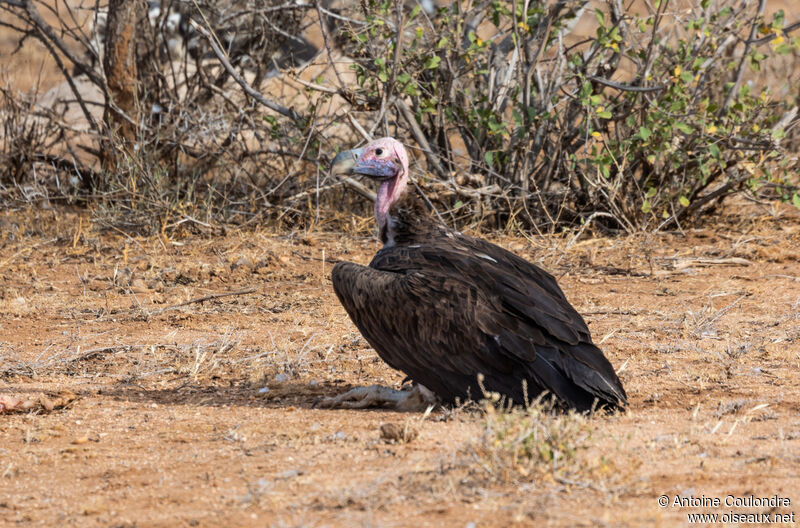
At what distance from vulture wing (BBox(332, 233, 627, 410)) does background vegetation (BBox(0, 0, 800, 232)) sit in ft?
9.33

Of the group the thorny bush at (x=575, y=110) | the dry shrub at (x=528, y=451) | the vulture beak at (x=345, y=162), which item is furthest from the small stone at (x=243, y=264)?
the dry shrub at (x=528, y=451)

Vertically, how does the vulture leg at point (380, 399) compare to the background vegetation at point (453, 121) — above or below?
below

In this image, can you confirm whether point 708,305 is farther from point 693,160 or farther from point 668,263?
point 693,160

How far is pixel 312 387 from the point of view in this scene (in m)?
4.85

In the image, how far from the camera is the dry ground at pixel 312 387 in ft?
9.97

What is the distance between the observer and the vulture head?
491cm

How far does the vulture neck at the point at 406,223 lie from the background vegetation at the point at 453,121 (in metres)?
2.22

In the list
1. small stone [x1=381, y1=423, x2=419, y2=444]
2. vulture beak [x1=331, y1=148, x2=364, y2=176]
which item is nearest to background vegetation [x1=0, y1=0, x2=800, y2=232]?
vulture beak [x1=331, y1=148, x2=364, y2=176]

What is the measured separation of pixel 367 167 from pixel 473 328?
1222 mm

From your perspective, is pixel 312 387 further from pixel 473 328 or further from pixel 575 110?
pixel 575 110

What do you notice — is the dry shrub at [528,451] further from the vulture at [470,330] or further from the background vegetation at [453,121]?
the background vegetation at [453,121]

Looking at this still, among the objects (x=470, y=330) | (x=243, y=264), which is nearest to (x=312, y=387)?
(x=470, y=330)

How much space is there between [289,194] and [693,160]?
3.30 meters

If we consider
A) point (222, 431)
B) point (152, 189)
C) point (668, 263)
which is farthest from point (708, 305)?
point (152, 189)
